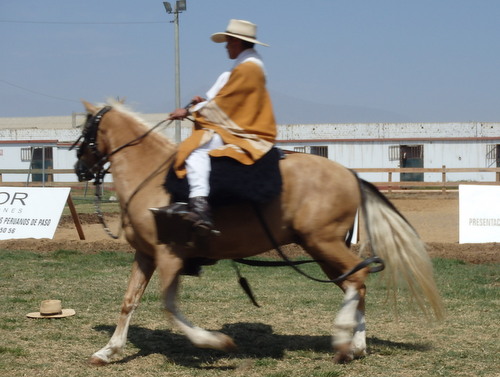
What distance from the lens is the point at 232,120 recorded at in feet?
19.5

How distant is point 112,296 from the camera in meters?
8.96

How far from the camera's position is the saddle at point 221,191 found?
5.74 meters

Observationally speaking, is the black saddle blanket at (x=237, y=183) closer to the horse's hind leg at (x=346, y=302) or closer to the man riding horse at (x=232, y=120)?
the man riding horse at (x=232, y=120)

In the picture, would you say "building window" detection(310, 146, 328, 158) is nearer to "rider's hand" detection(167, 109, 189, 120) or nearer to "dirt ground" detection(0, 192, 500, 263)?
"dirt ground" detection(0, 192, 500, 263)

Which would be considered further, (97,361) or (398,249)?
(398,249)

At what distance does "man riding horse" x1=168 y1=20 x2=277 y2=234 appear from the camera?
575 cm

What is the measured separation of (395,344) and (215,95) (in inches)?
111

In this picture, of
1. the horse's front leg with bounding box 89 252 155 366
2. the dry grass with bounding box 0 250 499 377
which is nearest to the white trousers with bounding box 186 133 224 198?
the horse's front leg with bounding box 89 252 155 366

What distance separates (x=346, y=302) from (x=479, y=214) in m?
8.51

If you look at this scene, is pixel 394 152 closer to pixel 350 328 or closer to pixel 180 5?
pixel 180 5

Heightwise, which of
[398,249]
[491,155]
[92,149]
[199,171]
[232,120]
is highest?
[491,155]

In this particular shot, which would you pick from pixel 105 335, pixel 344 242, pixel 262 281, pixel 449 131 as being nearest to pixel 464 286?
pixel 262 281

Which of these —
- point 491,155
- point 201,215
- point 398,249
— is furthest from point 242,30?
point 491,155

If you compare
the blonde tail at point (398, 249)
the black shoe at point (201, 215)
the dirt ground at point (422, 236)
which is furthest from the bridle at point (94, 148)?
the dirt ground at point (422, 236)
